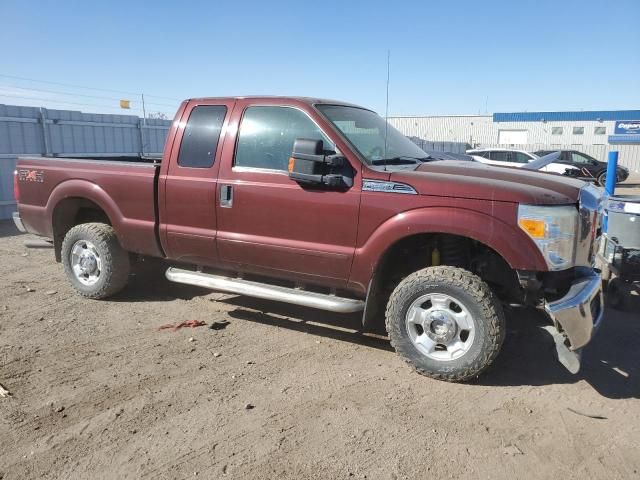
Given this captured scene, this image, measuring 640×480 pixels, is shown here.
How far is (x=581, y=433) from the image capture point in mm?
3133

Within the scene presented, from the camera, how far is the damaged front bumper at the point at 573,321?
3328 mm

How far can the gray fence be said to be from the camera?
10.7 metres

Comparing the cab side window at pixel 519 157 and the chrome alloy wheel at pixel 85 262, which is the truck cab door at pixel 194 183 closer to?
the chrome alloy wheel at pixel 85 262

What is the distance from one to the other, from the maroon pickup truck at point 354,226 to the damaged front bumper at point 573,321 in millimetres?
10

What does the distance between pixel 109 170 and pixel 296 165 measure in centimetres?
221

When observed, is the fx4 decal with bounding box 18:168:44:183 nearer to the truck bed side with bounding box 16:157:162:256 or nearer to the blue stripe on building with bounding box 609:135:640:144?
the truck bed side with bounding box 16:157:162:256

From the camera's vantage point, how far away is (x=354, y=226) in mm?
3945

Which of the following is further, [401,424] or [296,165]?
[296,165]

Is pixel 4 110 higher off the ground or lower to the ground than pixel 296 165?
higher

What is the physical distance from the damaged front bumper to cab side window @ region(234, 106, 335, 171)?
2121 millimetres

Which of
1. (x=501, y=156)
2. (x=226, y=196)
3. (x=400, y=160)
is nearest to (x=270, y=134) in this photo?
(x=226, y=196)

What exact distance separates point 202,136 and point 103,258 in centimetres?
170

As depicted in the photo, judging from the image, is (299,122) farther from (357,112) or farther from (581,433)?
(581,433)

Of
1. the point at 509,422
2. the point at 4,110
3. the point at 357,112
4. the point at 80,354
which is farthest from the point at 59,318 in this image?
the point at 4,110
